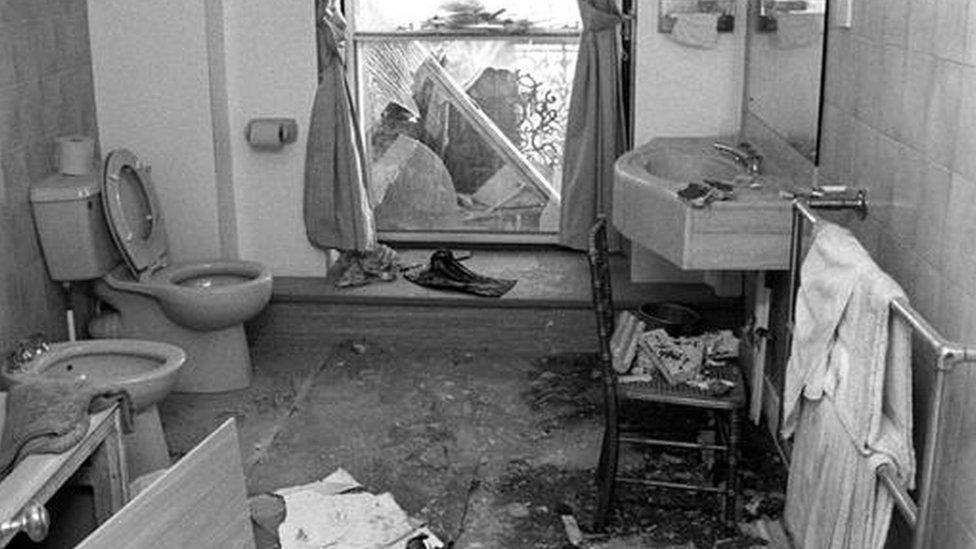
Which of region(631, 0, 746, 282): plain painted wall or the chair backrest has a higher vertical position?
region(631, 0, 746, 282): plain painted wall

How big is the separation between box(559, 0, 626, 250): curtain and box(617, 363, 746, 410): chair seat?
155 centimetres

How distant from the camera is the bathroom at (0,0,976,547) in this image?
147 inches

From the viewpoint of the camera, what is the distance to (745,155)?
3.84m

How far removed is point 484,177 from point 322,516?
2.30 m

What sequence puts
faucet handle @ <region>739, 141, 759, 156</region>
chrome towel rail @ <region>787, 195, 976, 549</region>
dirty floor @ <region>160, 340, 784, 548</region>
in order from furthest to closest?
faucet handle @ <region>739, 141, 759, 156</region>
dirty floor @ <region>160, 340, 784, 548</region>
chrome towel rail @ <region>787, 195, 976, 549</region>

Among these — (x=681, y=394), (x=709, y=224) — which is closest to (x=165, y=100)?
(x=709, y=224)

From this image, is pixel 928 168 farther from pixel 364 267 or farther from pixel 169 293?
pixel 364 267

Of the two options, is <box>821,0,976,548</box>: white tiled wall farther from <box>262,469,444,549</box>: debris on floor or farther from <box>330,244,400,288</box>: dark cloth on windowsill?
<box>330,244,400,288</box>: dark cloth on windowsill

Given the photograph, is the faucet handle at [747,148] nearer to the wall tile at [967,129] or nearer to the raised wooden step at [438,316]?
the raised wooden step at [438,316]

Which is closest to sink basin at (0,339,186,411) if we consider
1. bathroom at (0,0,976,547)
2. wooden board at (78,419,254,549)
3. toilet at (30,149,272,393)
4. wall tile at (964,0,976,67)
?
bathroom at (0,0,976,547)

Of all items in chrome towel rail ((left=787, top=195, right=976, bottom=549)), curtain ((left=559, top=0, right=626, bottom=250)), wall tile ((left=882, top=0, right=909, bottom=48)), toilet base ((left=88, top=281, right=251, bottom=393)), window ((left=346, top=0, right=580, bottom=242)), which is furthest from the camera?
window ((left=346, top=0, right=580, bottom=242))

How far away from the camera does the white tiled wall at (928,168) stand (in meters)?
2.14

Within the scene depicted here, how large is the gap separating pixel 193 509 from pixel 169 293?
6.10ft

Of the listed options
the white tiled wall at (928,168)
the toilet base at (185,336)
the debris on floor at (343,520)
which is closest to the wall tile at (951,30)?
the white tiled wall at (928,168)
